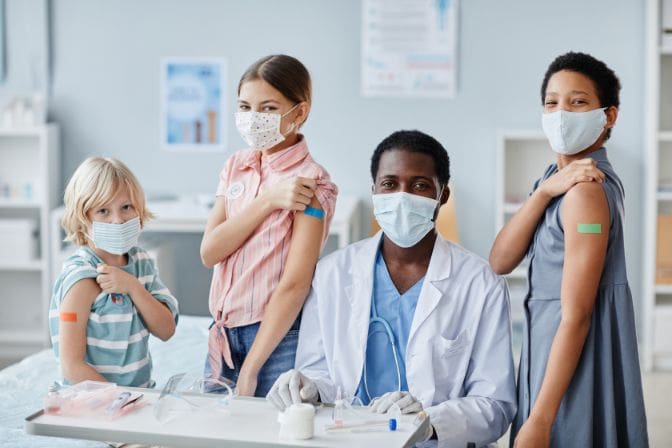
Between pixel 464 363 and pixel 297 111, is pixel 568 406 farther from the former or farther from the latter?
pixel 297 111

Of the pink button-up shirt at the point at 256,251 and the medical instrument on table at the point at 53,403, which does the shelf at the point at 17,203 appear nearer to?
the pink button-up shirt at the point at 256,251

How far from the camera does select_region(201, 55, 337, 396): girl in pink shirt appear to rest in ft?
6.33

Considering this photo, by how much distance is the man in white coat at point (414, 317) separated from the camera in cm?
184

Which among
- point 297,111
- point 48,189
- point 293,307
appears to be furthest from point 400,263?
point 48,189

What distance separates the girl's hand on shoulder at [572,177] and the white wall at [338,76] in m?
2.41

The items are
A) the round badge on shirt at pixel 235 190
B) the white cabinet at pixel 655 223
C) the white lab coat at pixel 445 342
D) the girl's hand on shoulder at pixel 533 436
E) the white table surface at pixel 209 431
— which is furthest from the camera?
the white cabinet at pixel 655 223

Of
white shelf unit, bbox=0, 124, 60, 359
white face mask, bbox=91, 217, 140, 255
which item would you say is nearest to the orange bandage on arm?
white face mask, bbox=91, 217, 140, 255

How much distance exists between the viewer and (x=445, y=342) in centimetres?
184

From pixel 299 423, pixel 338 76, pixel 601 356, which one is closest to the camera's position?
pixel 299 423

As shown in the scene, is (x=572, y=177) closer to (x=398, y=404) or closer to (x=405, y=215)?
(x=405, y=215)

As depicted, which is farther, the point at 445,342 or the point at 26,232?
the point at 26,232

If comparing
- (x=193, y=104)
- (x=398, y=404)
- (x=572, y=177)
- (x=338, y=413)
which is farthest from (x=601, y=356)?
(x=193, y=104)

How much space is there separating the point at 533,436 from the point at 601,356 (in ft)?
0.72

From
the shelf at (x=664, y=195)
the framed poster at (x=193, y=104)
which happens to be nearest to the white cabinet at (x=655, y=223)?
the shelf at (x=664, y=195)
